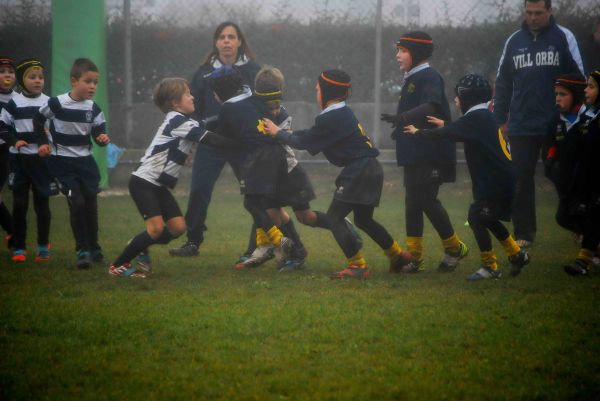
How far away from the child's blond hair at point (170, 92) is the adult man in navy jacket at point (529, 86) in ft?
11.1

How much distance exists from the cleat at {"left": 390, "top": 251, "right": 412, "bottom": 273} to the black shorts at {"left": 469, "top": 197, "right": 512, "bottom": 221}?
2.48 ft

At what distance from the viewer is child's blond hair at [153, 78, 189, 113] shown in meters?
7.75

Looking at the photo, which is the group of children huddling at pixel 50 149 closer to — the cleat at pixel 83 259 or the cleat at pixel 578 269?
the cleat at pixel 83 259

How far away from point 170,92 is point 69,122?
1147 mm

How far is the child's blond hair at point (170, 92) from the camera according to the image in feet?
25.4

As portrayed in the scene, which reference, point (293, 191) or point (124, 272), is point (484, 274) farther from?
point (124, 272)

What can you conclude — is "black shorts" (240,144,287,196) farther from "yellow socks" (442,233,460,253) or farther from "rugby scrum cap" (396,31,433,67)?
"yellow socks" (442,233,460,253)

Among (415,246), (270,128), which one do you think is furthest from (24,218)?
(415,246)

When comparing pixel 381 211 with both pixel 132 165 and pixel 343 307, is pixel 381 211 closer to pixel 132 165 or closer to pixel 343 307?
pixel 132 165

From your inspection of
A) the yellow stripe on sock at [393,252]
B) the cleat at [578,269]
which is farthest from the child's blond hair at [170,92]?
the cleat at [578,269]

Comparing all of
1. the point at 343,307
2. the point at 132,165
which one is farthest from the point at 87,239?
the point at 132,165

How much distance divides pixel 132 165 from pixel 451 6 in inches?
217

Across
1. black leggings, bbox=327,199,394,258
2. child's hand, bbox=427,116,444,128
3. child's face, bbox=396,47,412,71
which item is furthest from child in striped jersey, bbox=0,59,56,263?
child's hand, bbox=427,116,444,128

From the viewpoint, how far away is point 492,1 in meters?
15.0
